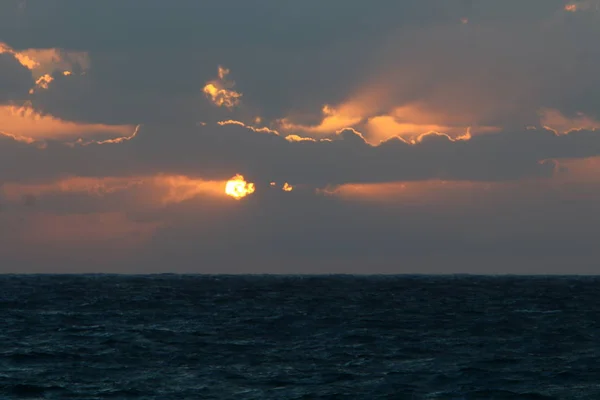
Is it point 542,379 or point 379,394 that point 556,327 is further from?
point 379,394

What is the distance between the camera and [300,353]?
5469 cm

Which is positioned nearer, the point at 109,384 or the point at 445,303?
the point at 109,384

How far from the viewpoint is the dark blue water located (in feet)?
139

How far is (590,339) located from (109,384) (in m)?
35.5

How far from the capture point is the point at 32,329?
2692 inches

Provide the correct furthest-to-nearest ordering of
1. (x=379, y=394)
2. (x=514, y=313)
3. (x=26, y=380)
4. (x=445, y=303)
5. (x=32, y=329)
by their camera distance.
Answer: (x=445, y=303), (x=514, y=313), (x=32, y=329), (x=26, y=380), (x=379, y=394)

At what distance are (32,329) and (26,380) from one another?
25115 mm

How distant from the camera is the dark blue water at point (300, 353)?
42500 mm

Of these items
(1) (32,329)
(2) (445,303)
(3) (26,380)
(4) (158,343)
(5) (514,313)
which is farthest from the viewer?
(2) (445,303)

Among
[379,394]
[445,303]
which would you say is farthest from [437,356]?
[445,303]

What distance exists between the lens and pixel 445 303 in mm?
104500

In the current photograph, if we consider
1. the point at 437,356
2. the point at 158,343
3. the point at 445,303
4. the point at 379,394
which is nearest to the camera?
the point at 379,394

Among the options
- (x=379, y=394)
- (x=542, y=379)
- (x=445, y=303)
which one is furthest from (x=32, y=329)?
(x=445, y=303)

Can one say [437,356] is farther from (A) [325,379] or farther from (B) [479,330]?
(B) [479,330]
